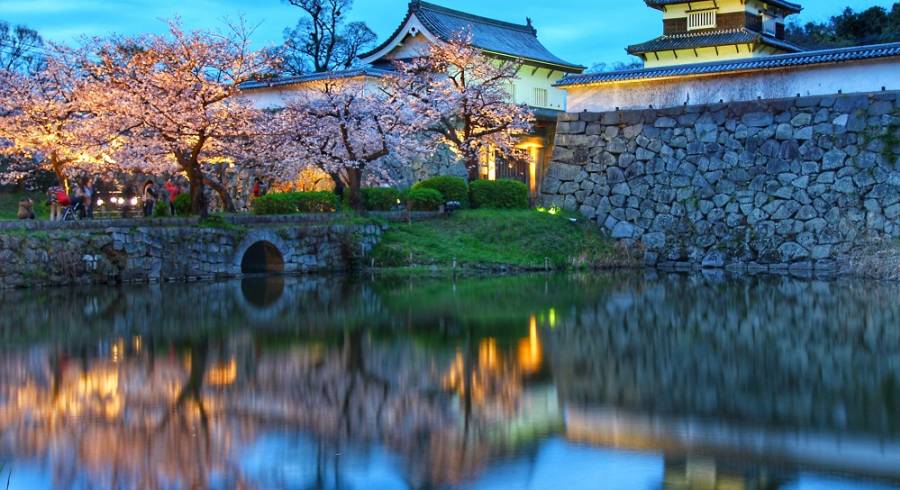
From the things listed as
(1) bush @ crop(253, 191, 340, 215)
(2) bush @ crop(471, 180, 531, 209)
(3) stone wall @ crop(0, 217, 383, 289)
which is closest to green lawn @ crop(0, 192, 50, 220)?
(1) bush @ crop(253, 191, 340, 215)

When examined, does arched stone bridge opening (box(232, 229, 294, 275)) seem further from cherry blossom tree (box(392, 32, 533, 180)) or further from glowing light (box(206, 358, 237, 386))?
glowing light (box(206, 358, 237, 386))

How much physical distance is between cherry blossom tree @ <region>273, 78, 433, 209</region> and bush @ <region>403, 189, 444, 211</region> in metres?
1.75

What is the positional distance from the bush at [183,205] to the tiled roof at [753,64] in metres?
12.1

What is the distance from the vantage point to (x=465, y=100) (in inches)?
1330

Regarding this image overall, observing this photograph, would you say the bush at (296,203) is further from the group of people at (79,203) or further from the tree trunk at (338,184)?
the tree trunk at (338,184)

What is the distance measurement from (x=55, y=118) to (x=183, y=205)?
4.08m

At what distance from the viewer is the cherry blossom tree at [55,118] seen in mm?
29156

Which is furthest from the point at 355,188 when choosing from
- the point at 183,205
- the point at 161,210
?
the point at 161,210

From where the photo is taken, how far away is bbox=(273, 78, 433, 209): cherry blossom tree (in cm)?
3047

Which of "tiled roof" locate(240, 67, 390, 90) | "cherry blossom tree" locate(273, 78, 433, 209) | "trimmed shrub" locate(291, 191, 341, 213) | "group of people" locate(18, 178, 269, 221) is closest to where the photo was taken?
"group of people" locate(18, 178, 269, 221)

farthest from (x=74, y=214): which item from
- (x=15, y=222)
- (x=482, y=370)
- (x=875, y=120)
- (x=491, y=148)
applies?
(x=875, y=120)

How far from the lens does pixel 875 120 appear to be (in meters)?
28.9

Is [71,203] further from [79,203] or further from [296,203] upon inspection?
[296,203]

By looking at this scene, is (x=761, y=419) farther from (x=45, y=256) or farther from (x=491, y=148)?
(x=491, y=148)
